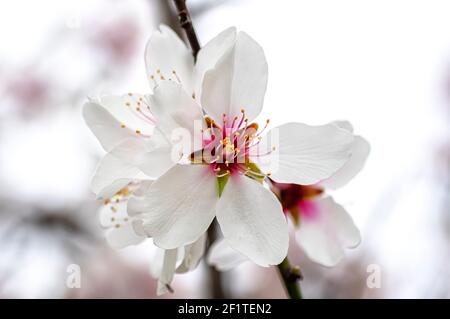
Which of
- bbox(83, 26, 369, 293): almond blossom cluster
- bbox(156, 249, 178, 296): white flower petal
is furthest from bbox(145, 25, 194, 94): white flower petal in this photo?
bbox(156, 249, 178, 296): white flower petal

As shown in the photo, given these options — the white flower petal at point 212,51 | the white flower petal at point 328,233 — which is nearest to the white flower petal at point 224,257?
the white flower petal at point 328,233

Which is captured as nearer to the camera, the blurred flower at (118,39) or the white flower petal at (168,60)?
the white flower petal at (168,60)

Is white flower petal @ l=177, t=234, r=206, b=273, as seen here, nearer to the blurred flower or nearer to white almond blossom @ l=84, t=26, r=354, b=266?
white almond blossom @ l=84, t=26, r=354, b=266

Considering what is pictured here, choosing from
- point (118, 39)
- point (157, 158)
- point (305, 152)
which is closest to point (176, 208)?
point (157, 158)

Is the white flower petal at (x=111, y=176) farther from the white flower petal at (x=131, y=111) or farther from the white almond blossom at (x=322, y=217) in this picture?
the white almond blossom at (x=322, y=217)

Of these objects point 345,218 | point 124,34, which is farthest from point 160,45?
point 124,34

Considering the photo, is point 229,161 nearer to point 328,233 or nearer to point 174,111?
point 174,111

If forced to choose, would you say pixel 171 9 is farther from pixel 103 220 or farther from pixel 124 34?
pixel 124 34
